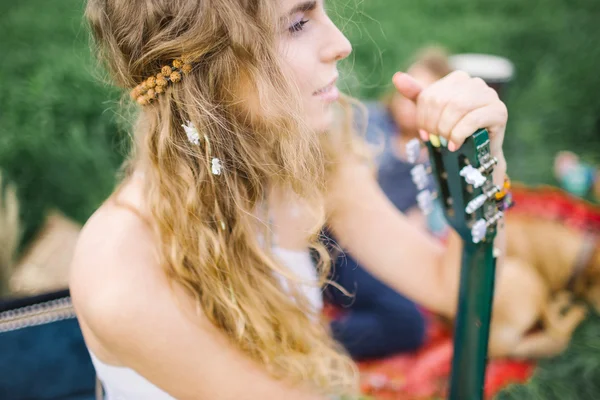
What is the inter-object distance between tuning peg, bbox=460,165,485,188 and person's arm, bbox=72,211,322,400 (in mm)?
571

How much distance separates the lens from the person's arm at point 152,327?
1.00 m

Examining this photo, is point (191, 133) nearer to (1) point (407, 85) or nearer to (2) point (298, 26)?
(2) point (298, 26)

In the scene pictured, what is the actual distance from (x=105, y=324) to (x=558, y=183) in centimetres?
248

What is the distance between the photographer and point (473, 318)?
1119 mm

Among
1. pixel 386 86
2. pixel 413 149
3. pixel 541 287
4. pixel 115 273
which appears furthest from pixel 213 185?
A: pixel 386 86

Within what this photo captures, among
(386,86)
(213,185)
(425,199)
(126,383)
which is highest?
(386,86)

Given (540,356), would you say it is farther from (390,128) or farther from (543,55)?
(543,55)

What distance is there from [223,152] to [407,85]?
0.37 m

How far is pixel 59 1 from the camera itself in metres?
3.29

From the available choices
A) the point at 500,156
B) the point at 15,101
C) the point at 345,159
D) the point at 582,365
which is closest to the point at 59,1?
the point at 15,101

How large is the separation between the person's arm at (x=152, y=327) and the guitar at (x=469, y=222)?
41 centimetres

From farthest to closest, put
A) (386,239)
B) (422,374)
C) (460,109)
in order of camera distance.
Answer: (422,374)
(386,239)
(460,109)

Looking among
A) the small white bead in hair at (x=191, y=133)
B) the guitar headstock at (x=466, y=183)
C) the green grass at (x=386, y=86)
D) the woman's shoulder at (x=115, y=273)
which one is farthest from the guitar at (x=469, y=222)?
the green grass at (x=386, y=86)

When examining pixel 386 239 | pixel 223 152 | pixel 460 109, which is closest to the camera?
pixel 460 109
